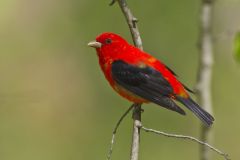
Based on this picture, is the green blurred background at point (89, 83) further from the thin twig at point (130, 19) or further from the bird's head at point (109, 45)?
the thin twig at point (130, 19)

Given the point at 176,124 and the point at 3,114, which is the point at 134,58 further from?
the point at 3,114

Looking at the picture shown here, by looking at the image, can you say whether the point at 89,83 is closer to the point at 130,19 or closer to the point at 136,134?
the point at 130,19

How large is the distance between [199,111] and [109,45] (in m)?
1.13

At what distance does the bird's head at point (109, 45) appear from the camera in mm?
7199

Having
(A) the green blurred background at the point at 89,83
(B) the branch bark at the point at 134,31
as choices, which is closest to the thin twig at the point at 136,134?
(B) the branch bark at the point at 134,31

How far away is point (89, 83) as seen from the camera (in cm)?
1269

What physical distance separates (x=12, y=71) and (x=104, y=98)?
230 cm

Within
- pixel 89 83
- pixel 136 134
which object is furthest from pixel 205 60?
pixel 89 83

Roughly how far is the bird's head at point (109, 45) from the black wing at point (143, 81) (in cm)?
16

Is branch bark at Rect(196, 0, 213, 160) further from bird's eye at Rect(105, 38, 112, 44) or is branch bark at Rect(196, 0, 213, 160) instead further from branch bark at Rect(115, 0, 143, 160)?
bird's eye at Rect(105, 38, 112, 44)

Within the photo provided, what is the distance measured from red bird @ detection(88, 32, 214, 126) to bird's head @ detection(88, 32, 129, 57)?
30 millimetres

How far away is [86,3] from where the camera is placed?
13648 mm

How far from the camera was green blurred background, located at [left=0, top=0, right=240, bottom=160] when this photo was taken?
1162 cm

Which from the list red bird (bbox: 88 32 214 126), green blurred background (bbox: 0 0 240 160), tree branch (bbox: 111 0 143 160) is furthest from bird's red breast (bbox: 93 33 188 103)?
green blurred background (bbox: 0 0 240 160)
